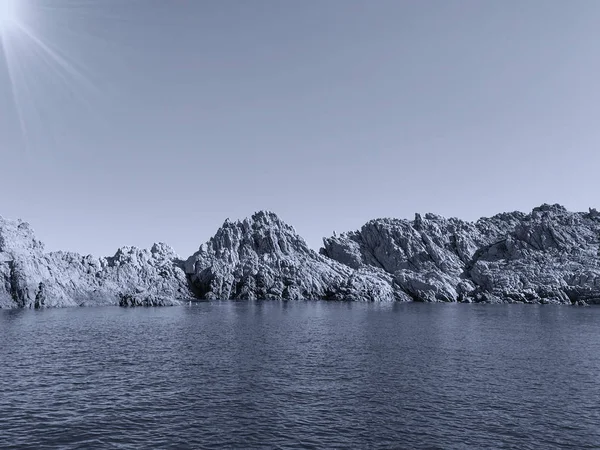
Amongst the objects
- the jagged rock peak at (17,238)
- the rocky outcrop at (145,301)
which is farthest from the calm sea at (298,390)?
the jagged rock peak at (17,238)

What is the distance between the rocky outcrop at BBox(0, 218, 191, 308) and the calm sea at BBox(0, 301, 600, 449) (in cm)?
7401

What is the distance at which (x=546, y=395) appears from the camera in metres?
42.2

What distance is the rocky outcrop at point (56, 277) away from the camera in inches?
5625

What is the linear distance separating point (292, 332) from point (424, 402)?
158 ft

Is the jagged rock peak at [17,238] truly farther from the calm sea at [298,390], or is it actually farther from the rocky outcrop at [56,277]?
the calm sea at [298,390]

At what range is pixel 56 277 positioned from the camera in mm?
159625

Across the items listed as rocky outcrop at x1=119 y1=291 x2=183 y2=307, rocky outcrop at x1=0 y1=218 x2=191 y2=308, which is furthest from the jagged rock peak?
rocky outcrop at x1=119 y1=291 x2=183 y2=307

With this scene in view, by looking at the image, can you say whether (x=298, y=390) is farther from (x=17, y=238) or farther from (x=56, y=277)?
(x=17, y=238)

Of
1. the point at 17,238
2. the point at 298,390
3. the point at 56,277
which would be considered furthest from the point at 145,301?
the point at 298,390

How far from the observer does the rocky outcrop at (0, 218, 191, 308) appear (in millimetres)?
142875

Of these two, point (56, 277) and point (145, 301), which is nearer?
point (56, 277)

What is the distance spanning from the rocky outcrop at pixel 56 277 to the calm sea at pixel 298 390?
74006 mm

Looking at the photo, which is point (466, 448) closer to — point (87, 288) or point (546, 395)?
point (546, 395)

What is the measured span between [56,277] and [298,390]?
14973 cm
